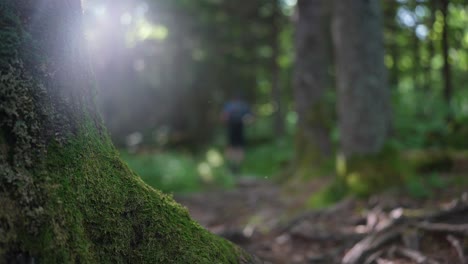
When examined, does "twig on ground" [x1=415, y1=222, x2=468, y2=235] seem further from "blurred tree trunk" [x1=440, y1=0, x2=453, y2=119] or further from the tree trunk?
"blurred tree trunk" [x1=440, y1=0, x2=453, y2=119]

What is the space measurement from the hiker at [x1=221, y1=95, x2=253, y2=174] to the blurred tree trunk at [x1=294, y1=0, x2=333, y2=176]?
3361mm

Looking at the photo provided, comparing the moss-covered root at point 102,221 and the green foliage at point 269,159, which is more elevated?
the green foliage at point 269,159

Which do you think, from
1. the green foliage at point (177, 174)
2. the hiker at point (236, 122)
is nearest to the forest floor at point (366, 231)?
the green foliage at point (177, 174)

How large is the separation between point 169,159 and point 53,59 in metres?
12.1

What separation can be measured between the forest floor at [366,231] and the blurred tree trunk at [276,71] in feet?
47.4

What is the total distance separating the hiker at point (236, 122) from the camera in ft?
48.4

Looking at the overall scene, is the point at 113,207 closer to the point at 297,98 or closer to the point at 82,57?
the point at 82,57

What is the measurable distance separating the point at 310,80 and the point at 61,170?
31.3ft

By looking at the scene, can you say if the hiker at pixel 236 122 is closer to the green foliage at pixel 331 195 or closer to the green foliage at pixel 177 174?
the green foliage at pixel 177 174

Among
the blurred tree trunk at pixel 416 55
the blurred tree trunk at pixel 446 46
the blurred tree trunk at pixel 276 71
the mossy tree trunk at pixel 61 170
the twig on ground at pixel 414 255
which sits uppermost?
the blurred tree trunk at pixel 276 71

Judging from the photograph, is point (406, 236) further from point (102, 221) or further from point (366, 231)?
point (102, 221)

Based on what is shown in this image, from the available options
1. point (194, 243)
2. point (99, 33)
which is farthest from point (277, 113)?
point (194, 243)

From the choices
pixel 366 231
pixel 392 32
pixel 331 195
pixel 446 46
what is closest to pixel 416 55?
pixel 392 32

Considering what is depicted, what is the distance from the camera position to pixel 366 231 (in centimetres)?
597
